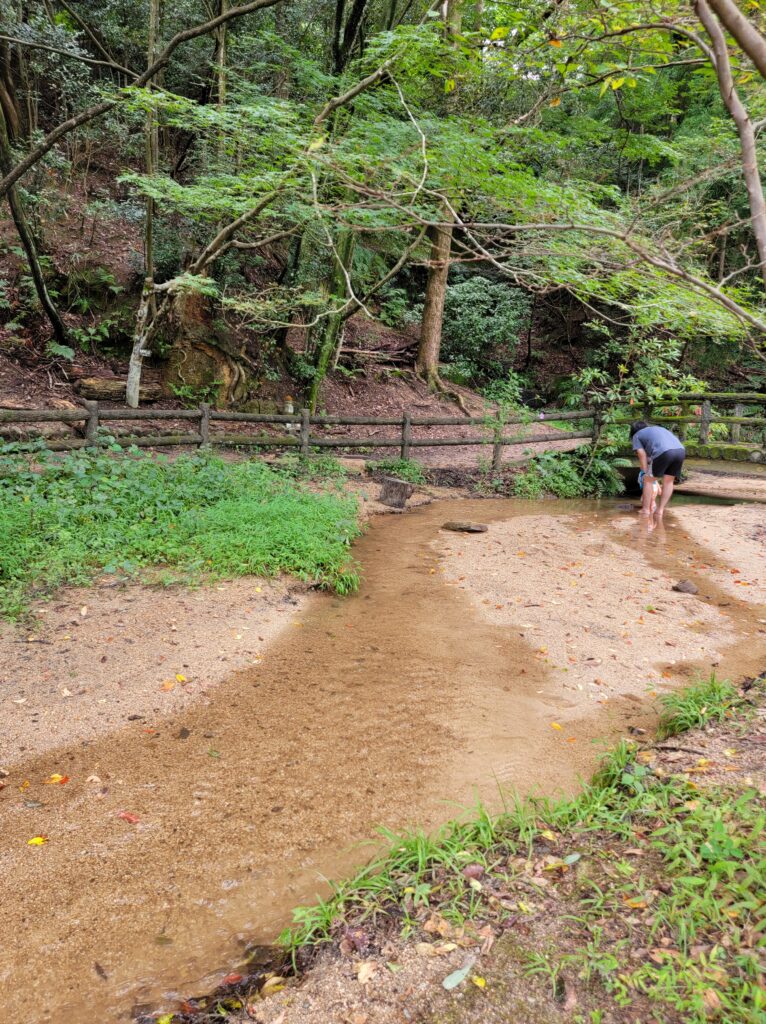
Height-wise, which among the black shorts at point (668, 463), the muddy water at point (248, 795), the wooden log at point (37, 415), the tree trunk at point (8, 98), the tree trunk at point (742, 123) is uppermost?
the tree trunk at point (8, 98)

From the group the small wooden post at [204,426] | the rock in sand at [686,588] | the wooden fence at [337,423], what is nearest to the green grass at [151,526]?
the wooden fence at [337,423]

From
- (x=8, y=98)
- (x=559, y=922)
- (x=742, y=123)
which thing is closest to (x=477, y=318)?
(x=8, y=98)

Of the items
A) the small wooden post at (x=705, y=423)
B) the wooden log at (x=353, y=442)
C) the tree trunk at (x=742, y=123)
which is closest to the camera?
the tree trunk at (x=742, y=123)

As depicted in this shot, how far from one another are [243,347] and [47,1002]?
38.1ft

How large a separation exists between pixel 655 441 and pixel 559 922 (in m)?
7.06

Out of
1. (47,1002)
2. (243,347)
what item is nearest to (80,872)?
(47,1002)

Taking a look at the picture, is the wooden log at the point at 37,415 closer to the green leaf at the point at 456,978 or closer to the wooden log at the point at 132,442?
the wooden log at the point at 132,442

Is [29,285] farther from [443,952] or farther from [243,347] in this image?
[443,952]

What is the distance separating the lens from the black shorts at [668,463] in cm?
798

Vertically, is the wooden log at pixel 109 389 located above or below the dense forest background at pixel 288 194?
below

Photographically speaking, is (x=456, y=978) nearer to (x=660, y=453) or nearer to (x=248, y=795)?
(x=248, y=795)

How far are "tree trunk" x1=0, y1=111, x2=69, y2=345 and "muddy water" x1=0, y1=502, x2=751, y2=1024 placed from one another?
854 centimetres

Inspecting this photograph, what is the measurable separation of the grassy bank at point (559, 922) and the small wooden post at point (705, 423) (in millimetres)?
10726

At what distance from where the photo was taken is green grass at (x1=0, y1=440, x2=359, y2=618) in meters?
5.27
